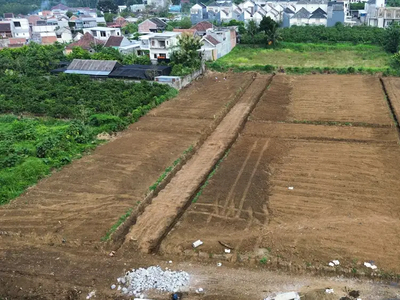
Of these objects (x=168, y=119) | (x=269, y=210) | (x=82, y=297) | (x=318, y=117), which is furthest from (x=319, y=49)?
(x=82, y=297)

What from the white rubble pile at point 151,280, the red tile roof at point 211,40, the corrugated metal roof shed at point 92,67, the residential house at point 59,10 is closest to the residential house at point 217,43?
the red tile roof at point 211,40

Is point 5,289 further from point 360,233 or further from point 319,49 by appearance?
point 319,49

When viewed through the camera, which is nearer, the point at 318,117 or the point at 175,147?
the point at 175,147

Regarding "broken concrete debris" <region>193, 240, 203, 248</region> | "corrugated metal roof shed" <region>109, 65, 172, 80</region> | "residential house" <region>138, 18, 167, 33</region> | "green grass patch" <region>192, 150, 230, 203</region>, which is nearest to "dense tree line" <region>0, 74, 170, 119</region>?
"corrugated metal roof shed" <region>109, 65, 172, 80</region>

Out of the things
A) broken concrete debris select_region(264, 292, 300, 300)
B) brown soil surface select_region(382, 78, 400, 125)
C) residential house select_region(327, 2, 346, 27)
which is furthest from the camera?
residential house select_region(327, 2, 346, 27)

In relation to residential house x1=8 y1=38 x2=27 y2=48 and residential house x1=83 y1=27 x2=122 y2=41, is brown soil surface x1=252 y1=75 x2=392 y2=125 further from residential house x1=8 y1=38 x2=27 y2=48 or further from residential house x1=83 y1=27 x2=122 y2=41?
residential house x1=8 y1=38 x2=27 y2=48

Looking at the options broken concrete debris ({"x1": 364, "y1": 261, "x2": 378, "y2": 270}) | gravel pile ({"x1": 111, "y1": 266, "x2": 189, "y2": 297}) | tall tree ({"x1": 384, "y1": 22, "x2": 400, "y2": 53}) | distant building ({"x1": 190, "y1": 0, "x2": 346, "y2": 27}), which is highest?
distant building ({"x1": 190, "y1": 0, "x2": 346, "y2": 27})

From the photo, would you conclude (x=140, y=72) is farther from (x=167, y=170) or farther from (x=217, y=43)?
(x=167, y=170)
